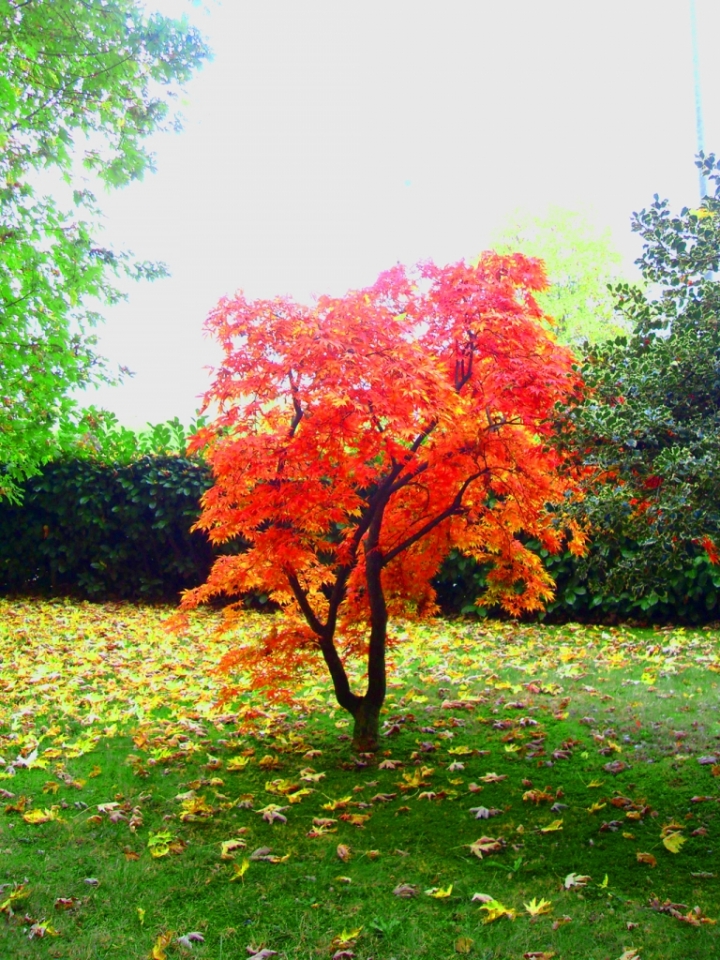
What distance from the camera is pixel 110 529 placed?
10930 millimetres

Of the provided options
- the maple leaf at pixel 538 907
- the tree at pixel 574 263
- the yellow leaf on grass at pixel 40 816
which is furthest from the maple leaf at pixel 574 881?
the tree at pixel 574 263

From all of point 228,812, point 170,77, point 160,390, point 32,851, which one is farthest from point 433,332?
point 160,390

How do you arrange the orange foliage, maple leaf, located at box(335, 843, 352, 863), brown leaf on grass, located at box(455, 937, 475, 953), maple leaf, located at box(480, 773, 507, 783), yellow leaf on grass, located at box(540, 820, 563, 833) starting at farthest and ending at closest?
→ maple leaf, located at box(480, 773, 507, 783)
the orange foliage
yellow leaf on grass, located at box(540, 820, 563, 833)
maple leaf, located at box(335, 843, 352, 863)
brown leaf on grass, located at box(455, 937, 475, 953)

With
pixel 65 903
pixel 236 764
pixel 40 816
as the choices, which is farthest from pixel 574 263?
pixel 65 903

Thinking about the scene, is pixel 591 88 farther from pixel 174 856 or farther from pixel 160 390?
pixel 174 856

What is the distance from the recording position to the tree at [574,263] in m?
18.4

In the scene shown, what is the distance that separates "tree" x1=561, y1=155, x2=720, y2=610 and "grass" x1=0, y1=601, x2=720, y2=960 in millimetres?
1293

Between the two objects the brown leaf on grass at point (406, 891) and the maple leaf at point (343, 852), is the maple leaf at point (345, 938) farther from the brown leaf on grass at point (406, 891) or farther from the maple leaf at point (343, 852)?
the maple leaf at point (343, 852)

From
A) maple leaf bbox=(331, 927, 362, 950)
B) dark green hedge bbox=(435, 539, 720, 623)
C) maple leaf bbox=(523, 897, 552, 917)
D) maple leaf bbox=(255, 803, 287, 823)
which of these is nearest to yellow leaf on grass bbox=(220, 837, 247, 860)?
maple leaf bbox=(255, 803, 287, 823)

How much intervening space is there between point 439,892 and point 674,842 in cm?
114

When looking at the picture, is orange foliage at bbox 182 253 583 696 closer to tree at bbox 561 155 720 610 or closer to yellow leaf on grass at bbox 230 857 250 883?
tree at bbox 561 155 720 610

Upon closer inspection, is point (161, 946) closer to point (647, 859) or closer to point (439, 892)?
point (439, 892)

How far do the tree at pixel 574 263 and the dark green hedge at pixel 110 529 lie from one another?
10647 mm

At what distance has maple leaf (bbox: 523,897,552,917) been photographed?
3395mm
